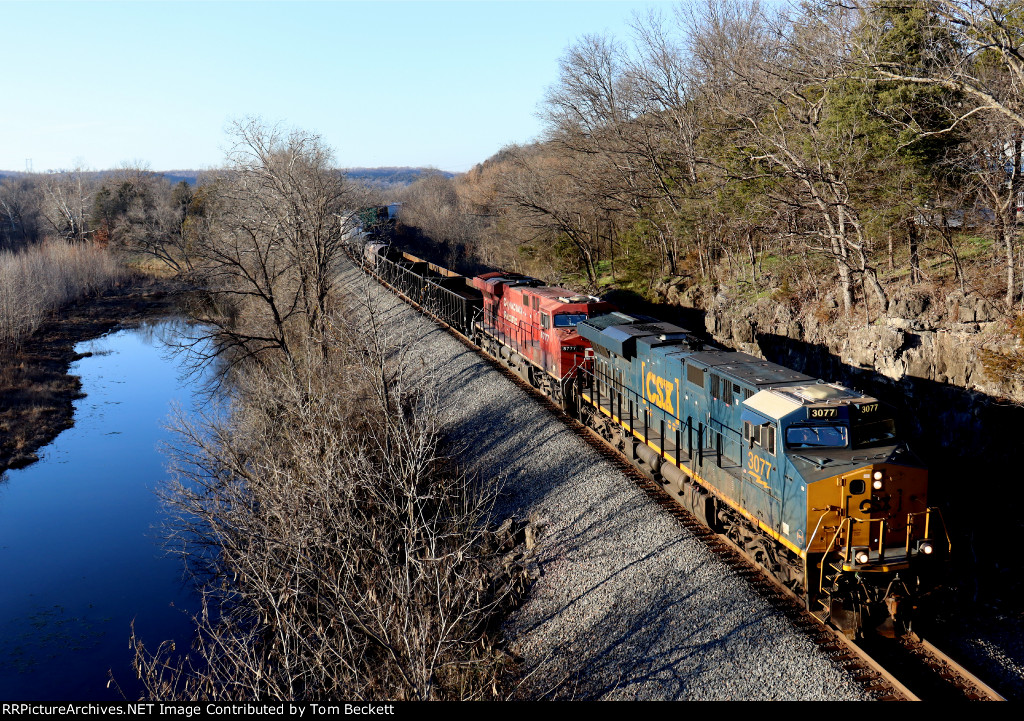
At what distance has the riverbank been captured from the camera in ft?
103

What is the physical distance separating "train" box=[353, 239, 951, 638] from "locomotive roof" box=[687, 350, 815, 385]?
1.2 inches

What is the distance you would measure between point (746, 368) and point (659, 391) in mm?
2921

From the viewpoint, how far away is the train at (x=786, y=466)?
1048 centimetres

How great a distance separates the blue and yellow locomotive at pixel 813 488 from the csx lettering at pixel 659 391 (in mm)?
957

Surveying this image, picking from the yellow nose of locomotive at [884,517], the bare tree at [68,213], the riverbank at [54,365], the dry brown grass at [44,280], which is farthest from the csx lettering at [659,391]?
the bare tree at [68,213]

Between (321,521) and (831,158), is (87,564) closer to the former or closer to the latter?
(321,521)

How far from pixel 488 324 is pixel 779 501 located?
61.2 feet

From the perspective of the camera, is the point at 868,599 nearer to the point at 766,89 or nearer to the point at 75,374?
the point at 766,89

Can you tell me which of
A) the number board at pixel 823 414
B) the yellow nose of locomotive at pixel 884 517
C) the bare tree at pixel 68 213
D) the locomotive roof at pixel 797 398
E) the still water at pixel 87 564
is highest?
the bare tree at pixel 68 213

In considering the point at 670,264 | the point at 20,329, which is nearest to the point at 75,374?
the point at 20,329

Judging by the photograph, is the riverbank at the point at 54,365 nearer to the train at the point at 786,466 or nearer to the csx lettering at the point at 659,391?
the train at the point at 786,466

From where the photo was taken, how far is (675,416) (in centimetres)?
1538

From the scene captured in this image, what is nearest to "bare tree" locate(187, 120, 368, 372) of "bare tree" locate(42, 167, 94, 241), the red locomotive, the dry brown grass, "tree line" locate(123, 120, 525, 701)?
"tree line" locate(123, 120, 525, 701)

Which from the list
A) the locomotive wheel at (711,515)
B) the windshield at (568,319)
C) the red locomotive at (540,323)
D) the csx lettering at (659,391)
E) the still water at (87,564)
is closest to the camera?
the locomotive wheel at (711,515)
